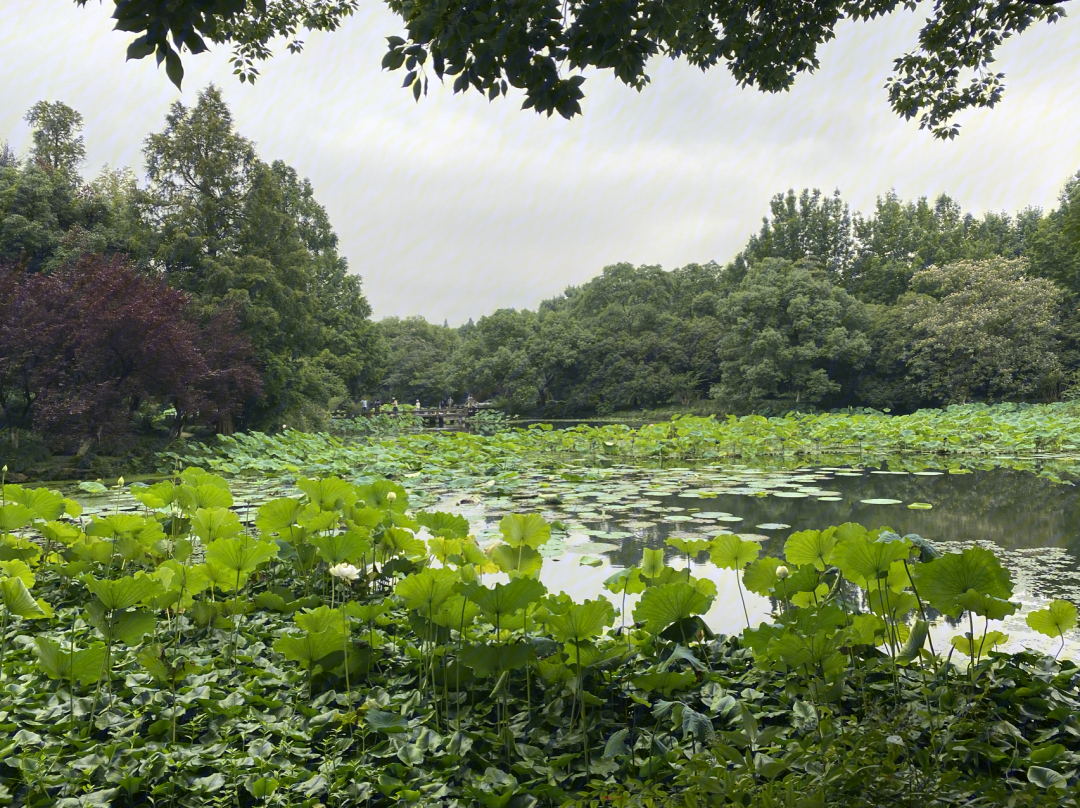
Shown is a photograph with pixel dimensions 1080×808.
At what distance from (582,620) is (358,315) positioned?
24764 millimetres

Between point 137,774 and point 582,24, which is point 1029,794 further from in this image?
point 582,24

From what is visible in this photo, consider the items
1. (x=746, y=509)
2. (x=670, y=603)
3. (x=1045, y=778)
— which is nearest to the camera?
(x=1045, y=778)

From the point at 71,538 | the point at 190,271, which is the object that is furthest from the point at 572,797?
the point at 190,271

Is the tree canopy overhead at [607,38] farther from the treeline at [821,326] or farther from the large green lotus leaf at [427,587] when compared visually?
the treeline at [821,326]

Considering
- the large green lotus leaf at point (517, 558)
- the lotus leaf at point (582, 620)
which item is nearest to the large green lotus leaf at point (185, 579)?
the large green lotus leaf at point (517, 558)

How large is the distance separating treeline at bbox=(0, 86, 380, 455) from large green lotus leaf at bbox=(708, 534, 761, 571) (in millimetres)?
9060

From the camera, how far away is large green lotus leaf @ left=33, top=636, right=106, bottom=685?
5.26 feet

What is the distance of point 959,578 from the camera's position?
1.56 metres

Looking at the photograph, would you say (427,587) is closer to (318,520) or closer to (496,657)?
(496,657)

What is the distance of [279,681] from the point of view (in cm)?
194

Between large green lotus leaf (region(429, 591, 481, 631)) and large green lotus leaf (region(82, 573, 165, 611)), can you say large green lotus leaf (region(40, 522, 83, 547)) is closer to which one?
large green lotus leaf (region(82, 573, 165, 611))

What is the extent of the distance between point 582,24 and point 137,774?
2604 millimetres

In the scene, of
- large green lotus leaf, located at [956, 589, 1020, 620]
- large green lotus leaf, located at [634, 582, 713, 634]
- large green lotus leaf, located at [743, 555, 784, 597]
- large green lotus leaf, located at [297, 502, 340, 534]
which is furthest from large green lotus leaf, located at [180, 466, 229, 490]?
large green lotus leaf, located at [956, 589, 1020, 620]

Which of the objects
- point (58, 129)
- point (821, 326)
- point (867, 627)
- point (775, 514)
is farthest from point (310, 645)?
point (58, 129)
